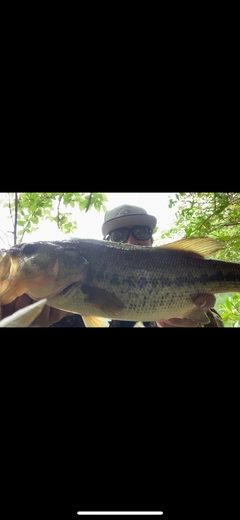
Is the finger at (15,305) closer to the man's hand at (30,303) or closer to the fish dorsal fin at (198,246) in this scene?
the man's hand at (30,303)

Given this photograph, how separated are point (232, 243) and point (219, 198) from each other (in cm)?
17

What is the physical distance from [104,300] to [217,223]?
771 millimetres

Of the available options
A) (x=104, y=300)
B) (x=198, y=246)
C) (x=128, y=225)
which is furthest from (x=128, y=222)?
(x=104, y=300)

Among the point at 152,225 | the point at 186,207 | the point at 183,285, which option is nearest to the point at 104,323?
the point at 183,285

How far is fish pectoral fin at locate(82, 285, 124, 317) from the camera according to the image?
0.68 m

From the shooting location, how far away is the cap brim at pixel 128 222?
3.51 ft

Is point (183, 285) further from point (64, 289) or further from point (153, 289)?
point (64, 289)

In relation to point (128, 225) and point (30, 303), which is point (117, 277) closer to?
point (30, 303)

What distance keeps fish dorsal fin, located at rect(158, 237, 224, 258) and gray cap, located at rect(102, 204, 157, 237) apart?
0.98 feet

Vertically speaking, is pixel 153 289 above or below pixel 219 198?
below

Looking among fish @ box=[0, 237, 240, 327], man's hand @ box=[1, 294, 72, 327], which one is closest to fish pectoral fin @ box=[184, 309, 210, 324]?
fish @ box=[0, 237, 240, 327]

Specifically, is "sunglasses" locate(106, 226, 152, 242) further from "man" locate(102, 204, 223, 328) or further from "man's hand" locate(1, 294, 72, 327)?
"man's hand" locate(1, 294, 72, 327)

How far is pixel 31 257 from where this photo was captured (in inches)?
27.0

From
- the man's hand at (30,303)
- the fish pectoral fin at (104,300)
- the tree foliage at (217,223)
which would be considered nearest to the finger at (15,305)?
the man's hand at (30,303)
